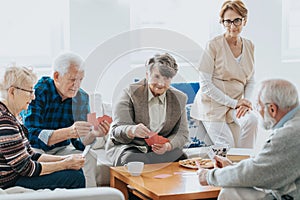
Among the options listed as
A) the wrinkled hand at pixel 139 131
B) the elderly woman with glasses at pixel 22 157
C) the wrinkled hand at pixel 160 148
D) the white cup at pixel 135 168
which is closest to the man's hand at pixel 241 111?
the wrinkled hand at pixel 160 148

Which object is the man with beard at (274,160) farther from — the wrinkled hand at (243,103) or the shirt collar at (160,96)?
the wrinkled hand at (243,103)

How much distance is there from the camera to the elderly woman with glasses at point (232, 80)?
403 cm

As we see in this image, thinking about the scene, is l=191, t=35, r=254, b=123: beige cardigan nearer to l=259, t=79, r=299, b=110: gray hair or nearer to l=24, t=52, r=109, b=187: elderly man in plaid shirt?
l=24, t=52, r=109, b=187: elderly man in plaid shirt

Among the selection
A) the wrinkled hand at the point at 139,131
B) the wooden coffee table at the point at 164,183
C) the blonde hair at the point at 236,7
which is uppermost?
the blonde hair at the point at 236,7

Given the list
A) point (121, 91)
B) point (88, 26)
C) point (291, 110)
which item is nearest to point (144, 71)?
point (121, 91)

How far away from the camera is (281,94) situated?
257cm

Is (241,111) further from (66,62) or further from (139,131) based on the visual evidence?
(66,62)

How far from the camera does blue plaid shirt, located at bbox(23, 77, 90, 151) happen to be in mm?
3320

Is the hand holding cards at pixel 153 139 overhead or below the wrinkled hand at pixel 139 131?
below

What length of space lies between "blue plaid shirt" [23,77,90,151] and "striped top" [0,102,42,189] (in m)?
0.54

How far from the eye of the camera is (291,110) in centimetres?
256

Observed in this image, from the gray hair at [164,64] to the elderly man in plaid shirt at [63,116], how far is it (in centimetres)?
41

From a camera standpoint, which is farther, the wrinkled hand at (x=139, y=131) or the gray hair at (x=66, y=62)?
the gray hair at (x=66, y=62)

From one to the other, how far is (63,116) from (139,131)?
520 mm
